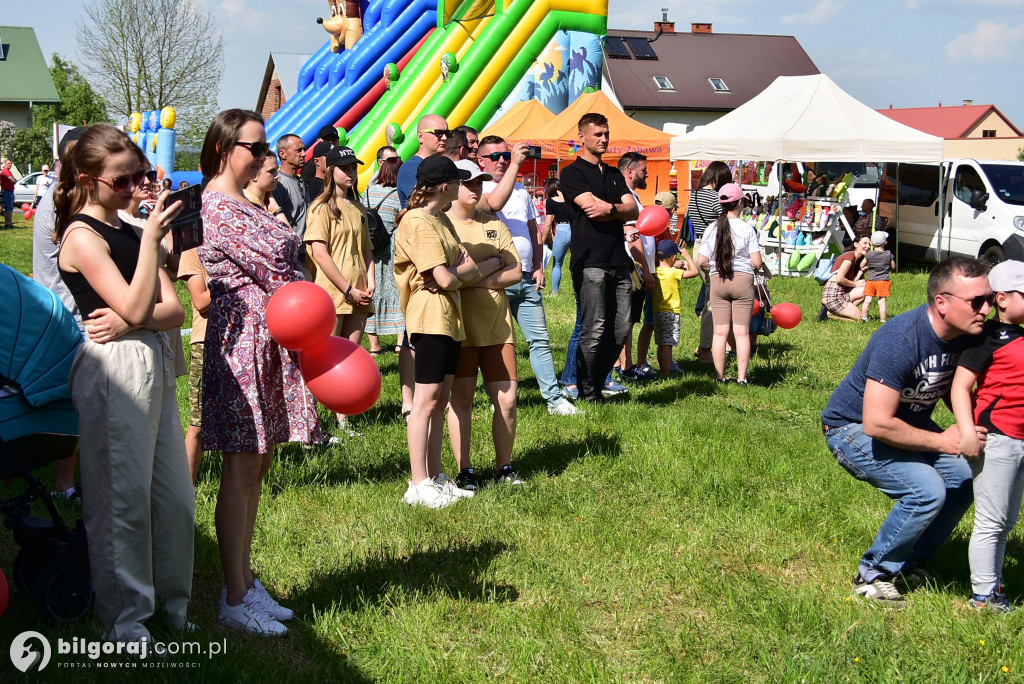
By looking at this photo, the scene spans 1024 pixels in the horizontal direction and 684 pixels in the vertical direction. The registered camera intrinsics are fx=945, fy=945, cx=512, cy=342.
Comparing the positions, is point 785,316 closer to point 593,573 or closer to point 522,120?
point 593,573

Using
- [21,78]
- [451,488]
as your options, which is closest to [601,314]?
[451,488]

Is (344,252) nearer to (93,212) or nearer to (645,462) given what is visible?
(645,462)

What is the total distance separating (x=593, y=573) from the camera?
14.4 ft

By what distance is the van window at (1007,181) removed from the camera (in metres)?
16.1

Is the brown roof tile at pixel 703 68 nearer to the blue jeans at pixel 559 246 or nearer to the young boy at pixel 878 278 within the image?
the blue jeans at pixel 559 246

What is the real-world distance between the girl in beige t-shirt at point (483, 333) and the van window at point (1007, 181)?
13544mm

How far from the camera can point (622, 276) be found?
736 cm

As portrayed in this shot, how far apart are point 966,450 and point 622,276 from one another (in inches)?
150

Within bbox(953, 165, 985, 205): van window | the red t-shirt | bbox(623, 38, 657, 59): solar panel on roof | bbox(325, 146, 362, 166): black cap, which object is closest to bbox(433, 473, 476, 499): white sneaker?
bbox(325, 146, 362, 166): black cap

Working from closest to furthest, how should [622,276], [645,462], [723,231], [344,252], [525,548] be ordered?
[525,548] → [645,462] → [344,252] → [622,276] → [723,231]

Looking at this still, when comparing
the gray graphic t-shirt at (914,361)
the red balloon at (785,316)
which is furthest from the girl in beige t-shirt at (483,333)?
the red balloon at (785,316)

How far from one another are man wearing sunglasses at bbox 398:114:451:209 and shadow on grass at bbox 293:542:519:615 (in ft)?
7.96

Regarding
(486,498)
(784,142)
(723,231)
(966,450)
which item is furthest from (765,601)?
(784,142)

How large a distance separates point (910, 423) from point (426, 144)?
3574mm
